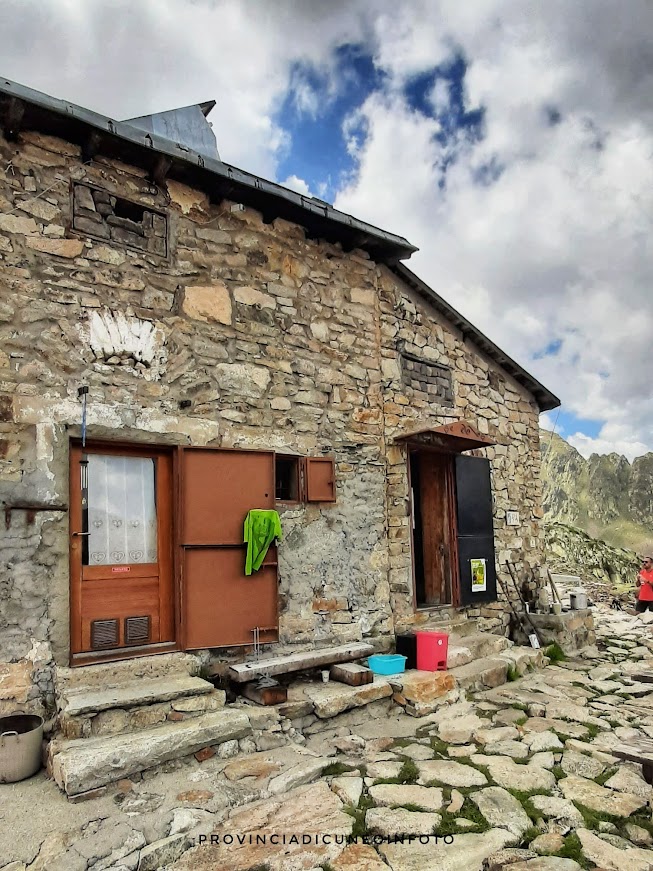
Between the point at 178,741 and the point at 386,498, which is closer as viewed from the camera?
the point at 178,741

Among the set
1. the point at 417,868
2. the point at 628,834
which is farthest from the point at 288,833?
the point at 628,834

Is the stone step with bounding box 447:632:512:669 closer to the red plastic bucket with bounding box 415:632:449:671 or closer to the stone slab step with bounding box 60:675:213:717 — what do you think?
the red plastic bucket with bounding box 415:632:449:671

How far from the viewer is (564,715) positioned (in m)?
5.40

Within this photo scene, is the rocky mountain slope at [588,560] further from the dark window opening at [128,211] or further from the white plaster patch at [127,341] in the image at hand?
the dark window opening at [128,211]

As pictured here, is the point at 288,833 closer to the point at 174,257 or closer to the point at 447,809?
the point at 447,809

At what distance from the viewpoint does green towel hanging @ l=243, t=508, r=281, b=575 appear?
5.36m

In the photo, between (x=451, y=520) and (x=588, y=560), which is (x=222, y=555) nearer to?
(x=451, y=520)

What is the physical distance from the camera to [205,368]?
18.1 feet

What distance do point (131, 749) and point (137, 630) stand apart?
51.9 inches

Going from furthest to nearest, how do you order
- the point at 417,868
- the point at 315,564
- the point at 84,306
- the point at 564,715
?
the point at 315,564
the point at 564,715
the point at 84,306
the point at 417,868

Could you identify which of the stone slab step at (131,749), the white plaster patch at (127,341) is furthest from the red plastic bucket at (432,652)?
the white plaster patch at (127,341)

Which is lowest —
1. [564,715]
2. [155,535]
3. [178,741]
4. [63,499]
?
[564,715]

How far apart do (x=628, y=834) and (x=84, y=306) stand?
5198 mm

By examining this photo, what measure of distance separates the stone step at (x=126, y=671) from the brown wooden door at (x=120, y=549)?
0.67 ft
